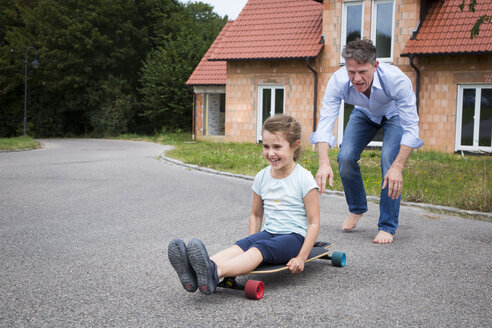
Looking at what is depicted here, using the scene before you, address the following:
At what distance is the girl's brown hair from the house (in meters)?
14.0

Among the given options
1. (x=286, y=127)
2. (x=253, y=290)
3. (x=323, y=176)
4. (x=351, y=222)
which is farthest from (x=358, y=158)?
(x=253, y=290)

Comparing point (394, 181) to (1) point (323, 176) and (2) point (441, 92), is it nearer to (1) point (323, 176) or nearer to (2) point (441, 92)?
(1) point (323, 176)

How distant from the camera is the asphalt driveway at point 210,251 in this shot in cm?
299

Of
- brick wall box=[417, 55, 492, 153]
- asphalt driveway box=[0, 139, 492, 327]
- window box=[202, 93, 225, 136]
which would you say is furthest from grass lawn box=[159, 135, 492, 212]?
window box=[202, 93, 225, 136]

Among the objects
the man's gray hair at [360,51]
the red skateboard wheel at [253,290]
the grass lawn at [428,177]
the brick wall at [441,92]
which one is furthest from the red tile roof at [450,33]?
the red skateboard wheel at [253,290]

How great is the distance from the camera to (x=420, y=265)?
4.16 meters

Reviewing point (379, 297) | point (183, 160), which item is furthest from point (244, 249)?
point (183, 160)

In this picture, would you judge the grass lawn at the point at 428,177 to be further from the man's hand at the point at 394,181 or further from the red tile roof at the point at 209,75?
the red tile roof at the point at 209,75

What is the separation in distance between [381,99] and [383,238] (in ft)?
4.24

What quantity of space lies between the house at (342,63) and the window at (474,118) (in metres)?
0.03

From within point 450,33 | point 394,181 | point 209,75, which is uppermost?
point 450,33

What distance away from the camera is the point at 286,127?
3611 millimetres

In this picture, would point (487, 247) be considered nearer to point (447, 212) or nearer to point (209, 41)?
point (447, 212)

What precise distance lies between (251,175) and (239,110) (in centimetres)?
1081
